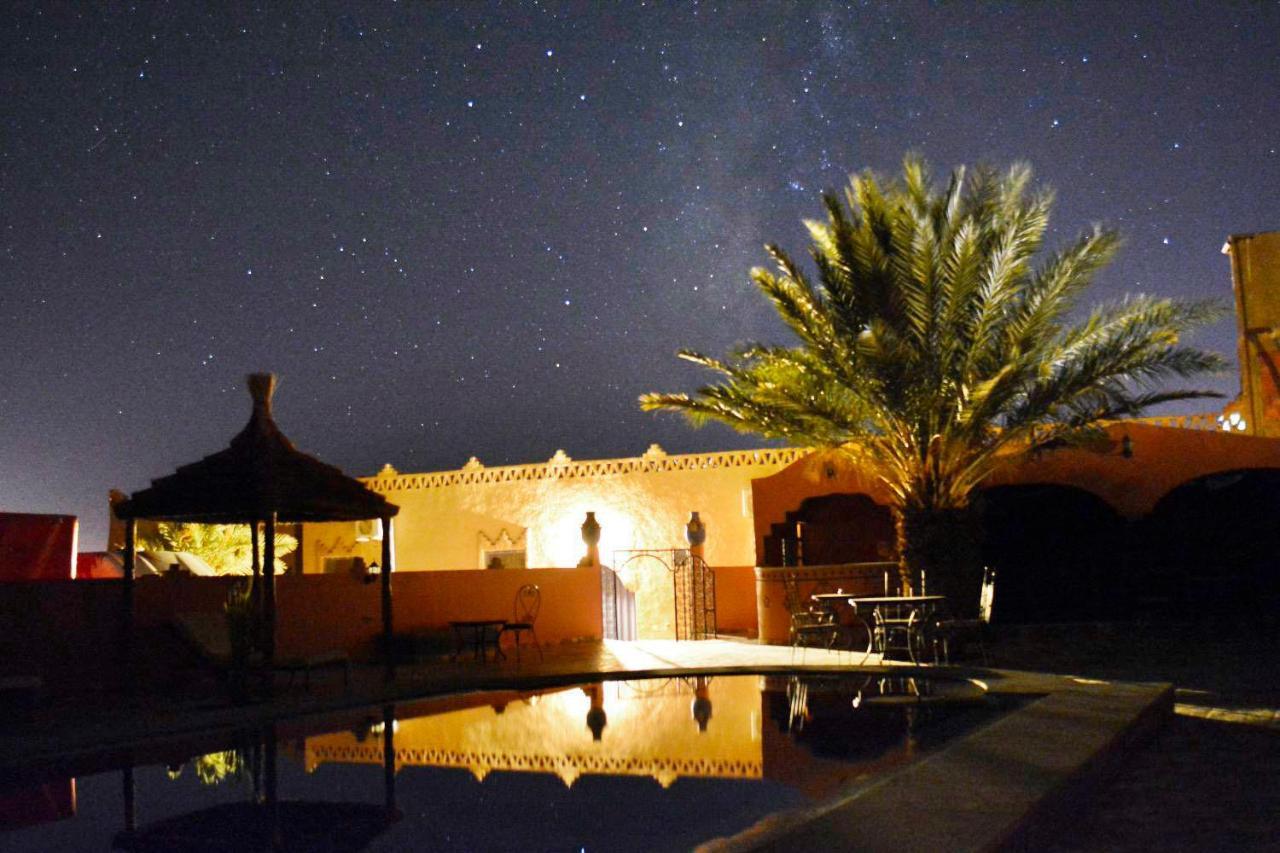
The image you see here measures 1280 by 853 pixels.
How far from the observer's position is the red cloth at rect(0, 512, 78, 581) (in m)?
16.2

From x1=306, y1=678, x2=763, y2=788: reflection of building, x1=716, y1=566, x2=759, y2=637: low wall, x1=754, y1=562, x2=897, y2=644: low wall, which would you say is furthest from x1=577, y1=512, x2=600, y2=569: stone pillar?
x1=306, y1=678, x2=763, y2=788: reflection of building

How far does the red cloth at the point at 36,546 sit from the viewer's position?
53.3ft

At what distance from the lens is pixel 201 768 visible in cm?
727

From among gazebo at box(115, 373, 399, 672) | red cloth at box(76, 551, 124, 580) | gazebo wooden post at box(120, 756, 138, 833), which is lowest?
gazebo wooden post at box(120, 756, 138, 833)

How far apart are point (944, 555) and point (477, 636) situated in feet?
18.7

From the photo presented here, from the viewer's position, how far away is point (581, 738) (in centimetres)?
805

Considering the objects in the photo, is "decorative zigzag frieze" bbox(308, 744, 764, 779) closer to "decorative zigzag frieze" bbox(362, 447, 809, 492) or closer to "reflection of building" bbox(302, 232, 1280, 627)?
"reflection of building" bbox(302, 232, 1280, 627)

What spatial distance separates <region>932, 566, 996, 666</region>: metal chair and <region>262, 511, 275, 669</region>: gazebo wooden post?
6472mm

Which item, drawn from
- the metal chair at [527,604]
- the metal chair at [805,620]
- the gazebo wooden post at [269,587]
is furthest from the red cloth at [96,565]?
the metal chair at [805,620]

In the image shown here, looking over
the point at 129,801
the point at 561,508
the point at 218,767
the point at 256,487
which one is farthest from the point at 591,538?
the point at 129,801

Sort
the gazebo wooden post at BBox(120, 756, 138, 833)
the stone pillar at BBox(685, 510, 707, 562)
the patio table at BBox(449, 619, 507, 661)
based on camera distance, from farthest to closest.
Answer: the stone pillar at BBox(685, 510, 707, 562)
the patio table at BBox(449, 619, 507, 661)
the gazebo wooden post at BBox(120, 756, 138, 833)

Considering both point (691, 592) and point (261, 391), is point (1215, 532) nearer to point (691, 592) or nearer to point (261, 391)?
point (691, 592)

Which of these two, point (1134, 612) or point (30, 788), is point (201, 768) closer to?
point (30, 788)

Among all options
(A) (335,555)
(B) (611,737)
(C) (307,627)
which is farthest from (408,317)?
(B) (611,737)
